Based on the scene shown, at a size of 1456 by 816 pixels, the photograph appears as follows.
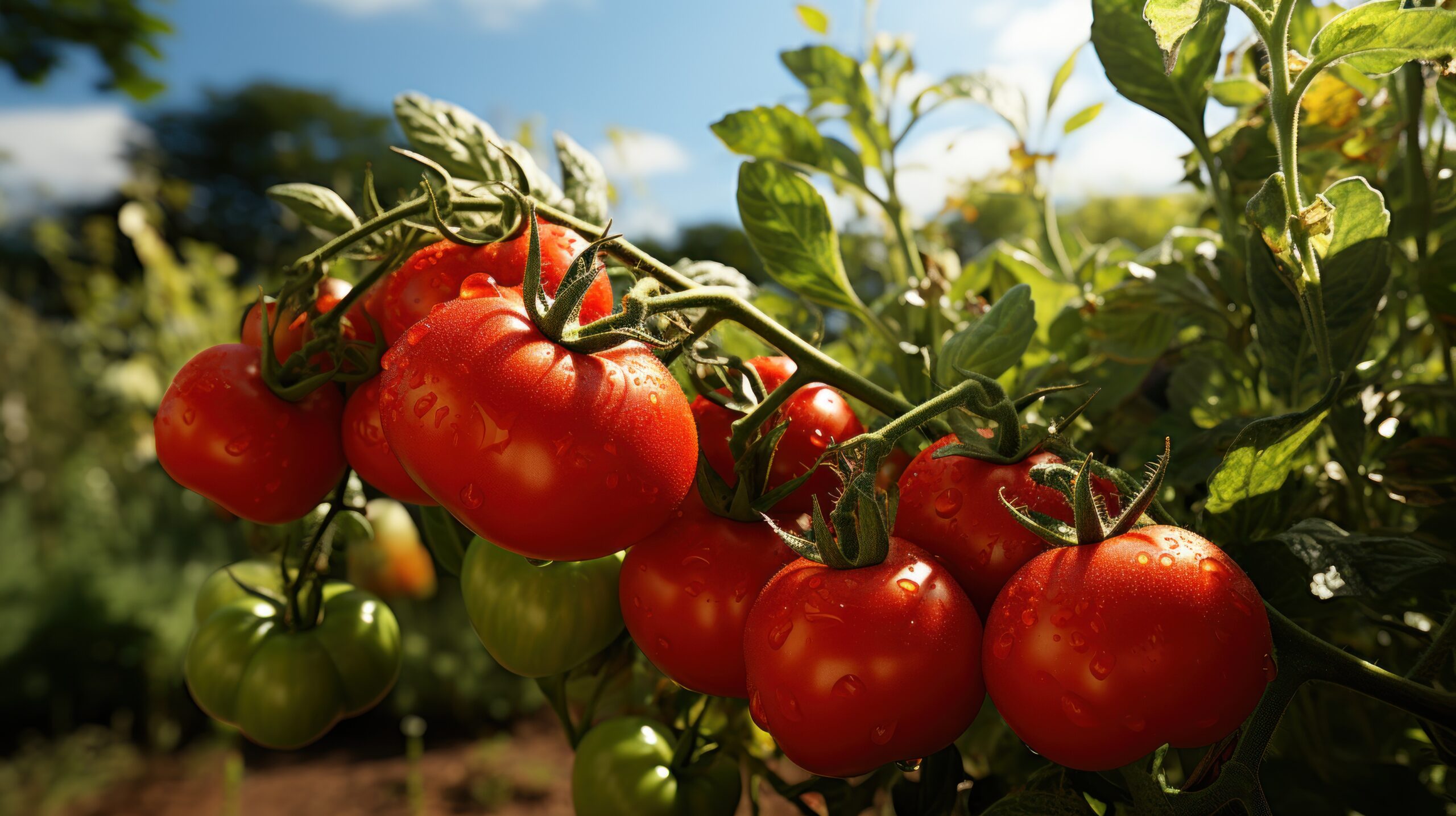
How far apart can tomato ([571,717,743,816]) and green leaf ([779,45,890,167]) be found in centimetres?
41

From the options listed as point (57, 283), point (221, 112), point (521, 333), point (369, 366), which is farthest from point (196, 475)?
point (221, 112)

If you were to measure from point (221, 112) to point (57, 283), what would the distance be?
6.91 meters

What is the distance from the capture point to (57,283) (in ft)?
48.8

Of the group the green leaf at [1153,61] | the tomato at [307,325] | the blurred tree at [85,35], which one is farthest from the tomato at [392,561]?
the blurred tree at [85,35]

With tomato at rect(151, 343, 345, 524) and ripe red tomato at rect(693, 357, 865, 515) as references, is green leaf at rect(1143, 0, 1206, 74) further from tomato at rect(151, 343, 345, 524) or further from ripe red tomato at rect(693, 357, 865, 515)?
tomato at rect(151, 343, 345, 524)

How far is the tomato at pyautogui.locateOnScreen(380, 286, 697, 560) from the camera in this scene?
0.91 feet

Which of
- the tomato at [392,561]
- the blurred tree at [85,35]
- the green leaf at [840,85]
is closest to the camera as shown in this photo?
the green leaf at [840,85]

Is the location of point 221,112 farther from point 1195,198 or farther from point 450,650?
point 1195,198

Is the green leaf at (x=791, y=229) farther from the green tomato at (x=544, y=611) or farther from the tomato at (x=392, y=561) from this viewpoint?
the tomato at (x=392, y=561)

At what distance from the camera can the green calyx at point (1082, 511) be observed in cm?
27

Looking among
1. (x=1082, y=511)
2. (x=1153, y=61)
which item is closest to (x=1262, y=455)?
(x=1082, y=511)

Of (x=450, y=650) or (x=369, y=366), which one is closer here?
(x=369, y=366)

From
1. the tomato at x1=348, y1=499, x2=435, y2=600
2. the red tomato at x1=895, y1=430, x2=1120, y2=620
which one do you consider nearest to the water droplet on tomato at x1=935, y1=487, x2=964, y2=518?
the red tomato at x1=895, y1=430, x2=1120, y2=620

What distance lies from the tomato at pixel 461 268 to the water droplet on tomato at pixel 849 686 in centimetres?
16
